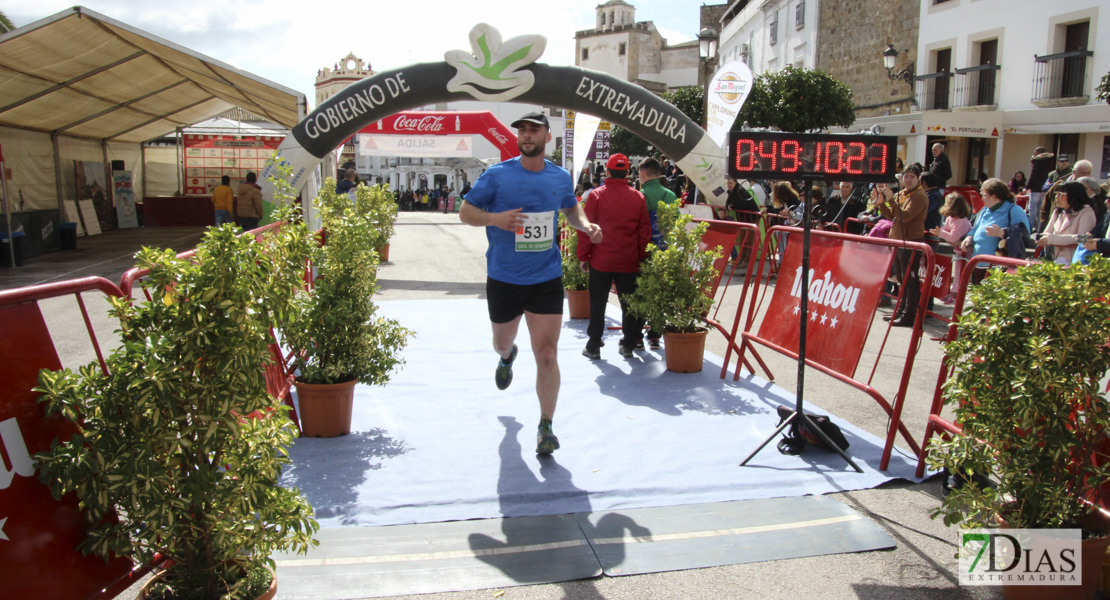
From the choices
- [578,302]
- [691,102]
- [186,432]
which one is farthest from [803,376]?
[691,102]

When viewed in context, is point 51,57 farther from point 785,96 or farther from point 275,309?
point 785,96

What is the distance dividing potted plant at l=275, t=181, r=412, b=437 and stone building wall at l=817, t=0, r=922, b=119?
25.0 meters

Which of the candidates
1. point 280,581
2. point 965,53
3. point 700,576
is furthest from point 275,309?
point 965,53

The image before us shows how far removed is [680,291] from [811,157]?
2.25 meters

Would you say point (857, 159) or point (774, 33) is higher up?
point (774, 33)

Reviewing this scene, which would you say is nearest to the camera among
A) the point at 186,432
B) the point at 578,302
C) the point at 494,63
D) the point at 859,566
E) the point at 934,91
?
the point at 186,432

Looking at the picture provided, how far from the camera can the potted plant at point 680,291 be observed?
6500 mm

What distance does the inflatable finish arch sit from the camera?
9.93 meters

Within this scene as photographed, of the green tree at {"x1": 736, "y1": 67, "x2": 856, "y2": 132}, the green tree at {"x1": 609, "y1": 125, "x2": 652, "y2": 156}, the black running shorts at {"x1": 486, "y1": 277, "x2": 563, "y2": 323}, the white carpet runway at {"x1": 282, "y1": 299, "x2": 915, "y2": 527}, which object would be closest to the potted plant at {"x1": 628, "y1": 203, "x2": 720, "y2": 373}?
the white carpet runway at {"x1": 282, "y1": 299, "x2": 915, "y2": 527}

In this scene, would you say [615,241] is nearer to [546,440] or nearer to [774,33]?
[546,440]

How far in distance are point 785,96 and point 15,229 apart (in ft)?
65.6

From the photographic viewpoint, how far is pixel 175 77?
1781 centimetres

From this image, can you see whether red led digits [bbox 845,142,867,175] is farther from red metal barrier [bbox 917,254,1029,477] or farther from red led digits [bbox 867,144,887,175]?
red metal barrier [bbox 917,254,1029,477]

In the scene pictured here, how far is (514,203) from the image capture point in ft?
15.2
